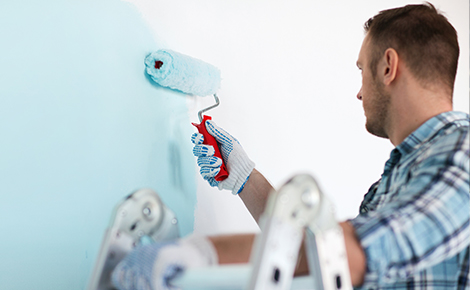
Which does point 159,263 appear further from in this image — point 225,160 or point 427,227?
Answer: point 225,160

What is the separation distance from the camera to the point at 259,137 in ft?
4.81

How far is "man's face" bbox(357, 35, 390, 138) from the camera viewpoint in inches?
44.1

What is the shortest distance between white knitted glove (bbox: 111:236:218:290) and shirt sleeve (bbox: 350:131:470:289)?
220 mm

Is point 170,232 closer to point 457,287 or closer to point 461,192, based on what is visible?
point 461,192

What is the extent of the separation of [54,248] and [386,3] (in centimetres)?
175

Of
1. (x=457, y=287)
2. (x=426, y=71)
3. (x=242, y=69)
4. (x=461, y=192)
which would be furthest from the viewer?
(x=242, y=69)

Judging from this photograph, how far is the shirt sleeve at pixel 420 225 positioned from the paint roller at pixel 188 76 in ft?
2.04

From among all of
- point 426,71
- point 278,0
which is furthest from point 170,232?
point 278,0

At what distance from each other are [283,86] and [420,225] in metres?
1.00

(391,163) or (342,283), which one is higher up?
(391,163)

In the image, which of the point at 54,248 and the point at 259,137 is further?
the point at 259,137

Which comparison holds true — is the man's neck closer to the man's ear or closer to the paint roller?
the man's ear

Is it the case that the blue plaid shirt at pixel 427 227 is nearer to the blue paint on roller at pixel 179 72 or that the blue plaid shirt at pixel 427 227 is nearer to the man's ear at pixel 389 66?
the man's ear at pixel 389 66

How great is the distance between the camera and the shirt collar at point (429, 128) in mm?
945
